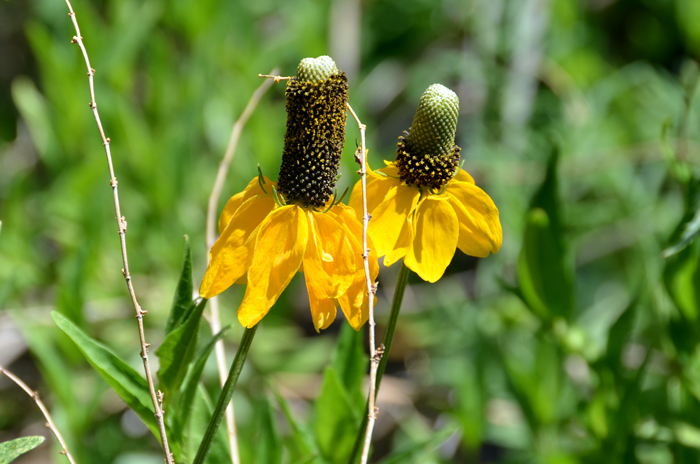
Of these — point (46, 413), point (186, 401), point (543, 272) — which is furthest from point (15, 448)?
point (543, 272)

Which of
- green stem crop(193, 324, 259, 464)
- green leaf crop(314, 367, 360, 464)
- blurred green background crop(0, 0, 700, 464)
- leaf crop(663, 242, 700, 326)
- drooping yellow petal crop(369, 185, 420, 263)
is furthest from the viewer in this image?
blurred green background crop(0, 0, 700, 464)

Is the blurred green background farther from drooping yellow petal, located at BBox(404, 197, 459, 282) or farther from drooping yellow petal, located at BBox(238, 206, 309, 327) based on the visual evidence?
drooping yellow petal, located at BBox(238, 206, 309, 327)

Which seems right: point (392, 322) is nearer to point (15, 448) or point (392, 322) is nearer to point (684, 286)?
point (15, 448)

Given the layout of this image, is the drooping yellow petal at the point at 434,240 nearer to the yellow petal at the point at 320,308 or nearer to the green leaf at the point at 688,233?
the yellow petal at the point at 320,308

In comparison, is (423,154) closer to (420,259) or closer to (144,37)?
(420,259)

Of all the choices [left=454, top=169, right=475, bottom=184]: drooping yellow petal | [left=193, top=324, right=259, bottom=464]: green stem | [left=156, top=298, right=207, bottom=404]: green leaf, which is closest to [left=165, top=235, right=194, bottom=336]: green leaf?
[left=156, top=298, right=207, bottom=404]: green leaf

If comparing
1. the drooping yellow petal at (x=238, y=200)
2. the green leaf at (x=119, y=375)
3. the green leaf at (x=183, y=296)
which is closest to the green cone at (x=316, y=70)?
the drooping yellow petal at (x=238, y=200)

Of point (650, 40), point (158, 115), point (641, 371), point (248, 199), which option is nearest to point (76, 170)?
point (158, 115)
